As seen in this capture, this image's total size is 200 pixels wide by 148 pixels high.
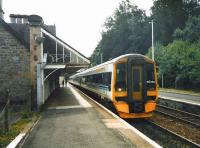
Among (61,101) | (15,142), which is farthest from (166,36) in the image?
(15,142)

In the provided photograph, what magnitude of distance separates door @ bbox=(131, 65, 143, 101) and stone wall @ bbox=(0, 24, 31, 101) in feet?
28.0

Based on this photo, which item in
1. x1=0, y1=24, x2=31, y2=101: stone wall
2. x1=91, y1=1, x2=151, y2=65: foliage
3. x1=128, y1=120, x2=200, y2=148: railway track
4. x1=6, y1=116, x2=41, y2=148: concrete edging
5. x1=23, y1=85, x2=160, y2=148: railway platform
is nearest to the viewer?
x1=6, y1=116, x2=41, y2=148: concrete edging

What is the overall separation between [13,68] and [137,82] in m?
9.55

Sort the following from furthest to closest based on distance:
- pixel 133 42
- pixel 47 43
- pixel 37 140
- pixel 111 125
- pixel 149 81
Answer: pixel 133 42 < pixel 47 43 < pixel 149 81 < pixel 111 125 < pixel 37 140

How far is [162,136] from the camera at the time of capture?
1195 centimetres

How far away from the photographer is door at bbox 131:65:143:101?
601 inches

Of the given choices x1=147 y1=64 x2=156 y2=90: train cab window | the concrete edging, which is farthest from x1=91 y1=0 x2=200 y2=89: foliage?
the concrete edging

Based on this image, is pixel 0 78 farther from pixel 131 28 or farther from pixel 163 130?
pixel 131 28

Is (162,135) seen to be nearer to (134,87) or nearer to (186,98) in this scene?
(134,87)

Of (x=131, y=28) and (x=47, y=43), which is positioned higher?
(x=131, y=28)

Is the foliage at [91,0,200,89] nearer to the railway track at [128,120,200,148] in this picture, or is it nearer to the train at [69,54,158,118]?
the train at [69,54,158,118]

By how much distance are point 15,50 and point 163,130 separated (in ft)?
40.5

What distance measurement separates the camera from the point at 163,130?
12.8m

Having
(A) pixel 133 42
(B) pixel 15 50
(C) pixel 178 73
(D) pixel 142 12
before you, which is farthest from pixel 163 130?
(D) pixel 142 12
